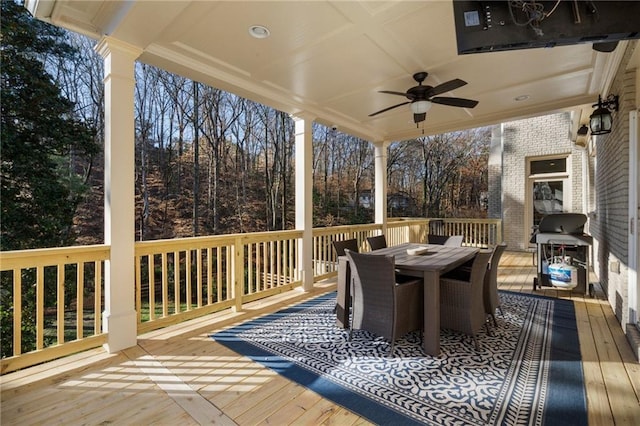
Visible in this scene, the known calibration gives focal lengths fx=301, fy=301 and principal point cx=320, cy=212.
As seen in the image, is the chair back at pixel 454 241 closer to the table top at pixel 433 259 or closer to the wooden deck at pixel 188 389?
the table top at pixel 433 259

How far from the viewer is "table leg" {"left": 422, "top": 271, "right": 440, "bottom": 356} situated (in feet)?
8.26

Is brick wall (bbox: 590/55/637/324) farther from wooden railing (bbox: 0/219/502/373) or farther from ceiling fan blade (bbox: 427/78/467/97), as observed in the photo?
wooden railing (bbox: 0/219/502/373)

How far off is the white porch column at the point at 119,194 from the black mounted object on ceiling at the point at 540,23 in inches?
109

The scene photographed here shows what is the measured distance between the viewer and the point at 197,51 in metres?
2.97

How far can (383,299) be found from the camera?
101 inches

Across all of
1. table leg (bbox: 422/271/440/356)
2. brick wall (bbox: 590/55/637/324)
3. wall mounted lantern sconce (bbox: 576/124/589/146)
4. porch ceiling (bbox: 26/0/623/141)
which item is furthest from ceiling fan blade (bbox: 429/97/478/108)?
wall mounted lantern sconce (bbox: 576/124/589/146)

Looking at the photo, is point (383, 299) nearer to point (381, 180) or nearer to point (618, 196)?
point (618, 196)

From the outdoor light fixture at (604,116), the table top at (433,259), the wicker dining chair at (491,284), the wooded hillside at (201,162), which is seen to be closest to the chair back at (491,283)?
the wicker dining chair at (491,284)

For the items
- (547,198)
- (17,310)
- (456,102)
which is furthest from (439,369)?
(547,198)

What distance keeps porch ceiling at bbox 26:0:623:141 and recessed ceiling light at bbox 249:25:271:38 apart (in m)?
0.05

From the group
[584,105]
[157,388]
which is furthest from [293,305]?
[584,105]

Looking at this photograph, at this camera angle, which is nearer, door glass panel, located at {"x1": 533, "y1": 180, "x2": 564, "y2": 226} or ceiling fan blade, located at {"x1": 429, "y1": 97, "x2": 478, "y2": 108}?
ceiling fan blade, located at {"x1": 429, "y1": 97, "x2": 478, "y2": 108}

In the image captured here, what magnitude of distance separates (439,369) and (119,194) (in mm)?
3073

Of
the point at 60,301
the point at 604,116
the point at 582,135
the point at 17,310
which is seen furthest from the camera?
the point at 582,135
